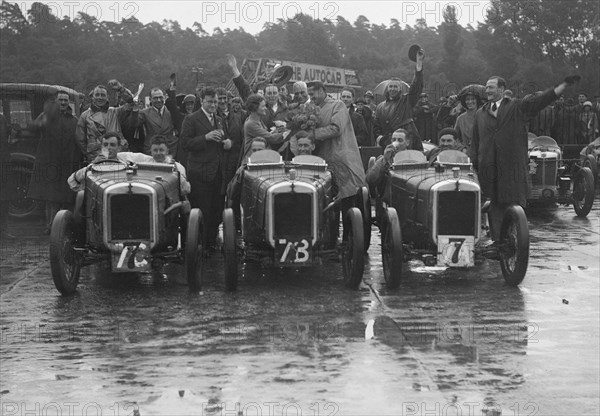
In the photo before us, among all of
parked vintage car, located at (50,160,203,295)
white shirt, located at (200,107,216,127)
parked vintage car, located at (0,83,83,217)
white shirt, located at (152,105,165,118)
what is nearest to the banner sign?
parked vintage car, located at (0,83,83,217)

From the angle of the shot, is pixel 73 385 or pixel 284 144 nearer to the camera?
pixel 73 385

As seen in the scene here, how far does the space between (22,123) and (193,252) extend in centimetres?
816

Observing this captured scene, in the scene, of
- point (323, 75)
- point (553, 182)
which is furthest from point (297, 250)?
point (323, 75)

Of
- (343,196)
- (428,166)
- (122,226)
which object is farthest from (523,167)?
(122,226)

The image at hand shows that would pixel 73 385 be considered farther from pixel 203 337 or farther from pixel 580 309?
pixel 580 309

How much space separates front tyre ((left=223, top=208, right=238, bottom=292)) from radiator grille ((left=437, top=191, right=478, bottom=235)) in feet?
6.53

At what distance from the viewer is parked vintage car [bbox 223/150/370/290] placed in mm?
9133

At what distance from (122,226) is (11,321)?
1.51 meters

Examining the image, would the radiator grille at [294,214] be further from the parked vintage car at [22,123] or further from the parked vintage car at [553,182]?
the parked vintage car at [22,123]

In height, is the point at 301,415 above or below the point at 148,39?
below

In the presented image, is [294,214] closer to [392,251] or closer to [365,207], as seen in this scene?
[392,251]

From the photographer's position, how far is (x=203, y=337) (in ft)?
24.4

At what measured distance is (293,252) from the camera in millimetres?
9180

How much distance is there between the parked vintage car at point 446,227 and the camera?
9.20 meters
